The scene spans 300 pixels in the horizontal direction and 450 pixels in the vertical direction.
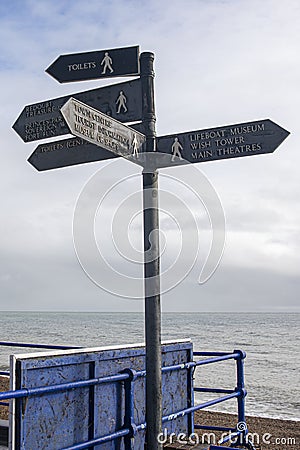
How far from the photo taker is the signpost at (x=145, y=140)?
4238 mm

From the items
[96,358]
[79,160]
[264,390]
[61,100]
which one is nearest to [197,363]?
[96,358]

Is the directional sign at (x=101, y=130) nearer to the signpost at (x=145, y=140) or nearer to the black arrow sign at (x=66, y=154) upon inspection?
the signpost at (x=145, y=140)

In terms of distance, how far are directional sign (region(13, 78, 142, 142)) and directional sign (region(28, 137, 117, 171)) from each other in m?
0.15

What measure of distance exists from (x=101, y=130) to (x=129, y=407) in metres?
2.19

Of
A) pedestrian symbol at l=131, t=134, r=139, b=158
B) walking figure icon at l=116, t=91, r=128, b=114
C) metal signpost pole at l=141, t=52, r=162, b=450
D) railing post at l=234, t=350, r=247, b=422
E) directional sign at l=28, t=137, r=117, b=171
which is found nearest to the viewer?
metal signpost pole at l=141, t=52, r=162, b=450

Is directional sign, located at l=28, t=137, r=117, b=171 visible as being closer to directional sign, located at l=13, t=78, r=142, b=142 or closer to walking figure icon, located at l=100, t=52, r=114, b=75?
directional sign, located at l=13, t=78, r=142, b=142

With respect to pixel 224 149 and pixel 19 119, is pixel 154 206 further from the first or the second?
pixel 19 119

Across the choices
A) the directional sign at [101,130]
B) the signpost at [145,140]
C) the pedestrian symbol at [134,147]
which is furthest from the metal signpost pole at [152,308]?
the directional sign at [101,130]

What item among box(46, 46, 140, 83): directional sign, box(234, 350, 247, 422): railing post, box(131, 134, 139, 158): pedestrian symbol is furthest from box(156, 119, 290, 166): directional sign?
box(234, 350, 247, 422): railing post

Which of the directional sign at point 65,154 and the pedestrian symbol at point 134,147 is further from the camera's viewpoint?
the directional sign at point 65,154

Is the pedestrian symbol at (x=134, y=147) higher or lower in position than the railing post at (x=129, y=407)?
higher

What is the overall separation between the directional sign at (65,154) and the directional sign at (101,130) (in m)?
0.21

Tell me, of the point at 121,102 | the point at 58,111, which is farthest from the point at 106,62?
the point at 58,111

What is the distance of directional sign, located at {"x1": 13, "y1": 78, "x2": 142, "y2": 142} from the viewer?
14.8 ft
